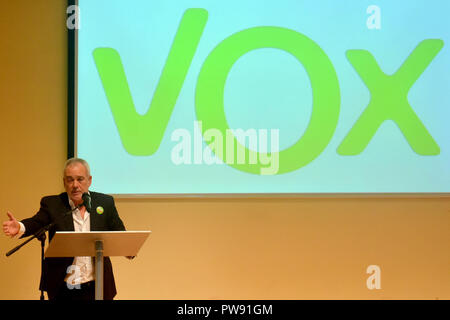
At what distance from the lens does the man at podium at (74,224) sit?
335 centimetres

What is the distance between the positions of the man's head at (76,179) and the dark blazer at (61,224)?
0.07 m

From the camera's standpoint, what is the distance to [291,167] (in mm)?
4867

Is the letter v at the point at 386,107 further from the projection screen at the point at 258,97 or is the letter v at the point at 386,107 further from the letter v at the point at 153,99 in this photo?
the letter v at the point at 153,99

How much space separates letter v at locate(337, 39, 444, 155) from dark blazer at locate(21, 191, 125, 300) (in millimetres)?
2113

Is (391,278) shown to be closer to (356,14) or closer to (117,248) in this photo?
(356,14)

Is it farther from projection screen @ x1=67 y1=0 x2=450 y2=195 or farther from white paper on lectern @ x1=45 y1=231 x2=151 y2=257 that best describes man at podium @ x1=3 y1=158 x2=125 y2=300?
projection screen @ x1=67 y1=0 x2=450 y2=195

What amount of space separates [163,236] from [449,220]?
233 cm

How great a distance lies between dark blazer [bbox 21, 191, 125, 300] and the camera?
3.37 m

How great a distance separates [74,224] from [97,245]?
1.49 ft

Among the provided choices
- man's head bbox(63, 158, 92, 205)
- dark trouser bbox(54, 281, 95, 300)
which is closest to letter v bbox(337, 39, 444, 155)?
man's head bbox(63, 158, 92, 205)

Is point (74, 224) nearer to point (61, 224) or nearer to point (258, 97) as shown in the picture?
point (61, 224)

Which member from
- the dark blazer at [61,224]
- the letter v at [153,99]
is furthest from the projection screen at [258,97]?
the dark blazer at [61,224]

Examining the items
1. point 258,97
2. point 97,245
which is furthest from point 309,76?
point 97,245

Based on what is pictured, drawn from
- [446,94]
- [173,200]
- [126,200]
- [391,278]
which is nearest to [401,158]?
[446,94]
